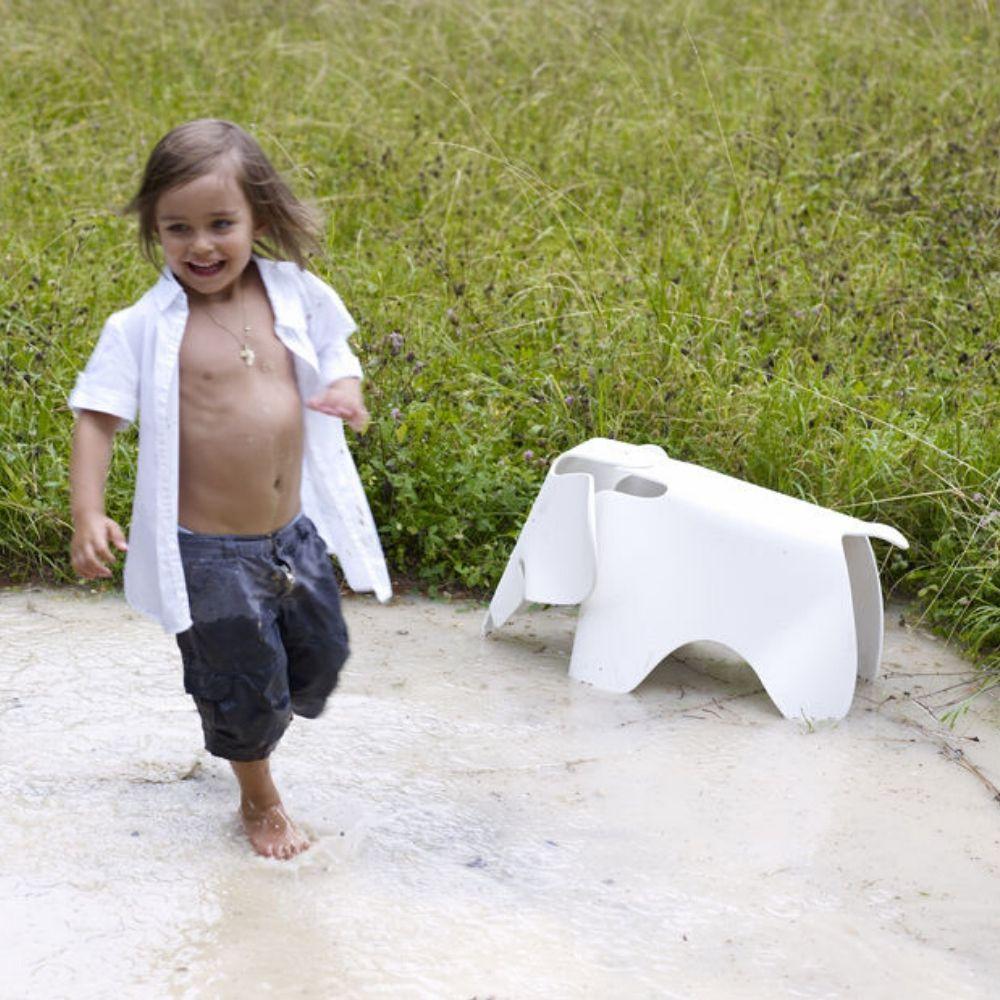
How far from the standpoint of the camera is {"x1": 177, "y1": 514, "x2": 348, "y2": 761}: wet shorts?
2.54 metres

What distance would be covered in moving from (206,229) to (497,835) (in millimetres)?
1142

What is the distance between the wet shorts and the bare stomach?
32mm

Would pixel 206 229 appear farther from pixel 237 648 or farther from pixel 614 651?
pixel 614 651

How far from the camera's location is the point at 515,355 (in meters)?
4.54

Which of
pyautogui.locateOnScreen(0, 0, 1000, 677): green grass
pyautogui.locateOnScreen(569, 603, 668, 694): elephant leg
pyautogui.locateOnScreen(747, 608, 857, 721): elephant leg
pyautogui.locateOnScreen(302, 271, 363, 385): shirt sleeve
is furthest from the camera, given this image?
pyautogui.locateOnScreen(0, 0, 1000, 677): green grass

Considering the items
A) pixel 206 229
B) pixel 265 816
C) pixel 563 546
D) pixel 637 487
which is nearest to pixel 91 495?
pixel 206 229

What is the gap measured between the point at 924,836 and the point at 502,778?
76 cm

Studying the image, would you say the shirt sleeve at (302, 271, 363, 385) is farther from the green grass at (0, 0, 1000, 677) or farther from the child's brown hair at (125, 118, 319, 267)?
the green grass at (0, 0, 1000, 677)

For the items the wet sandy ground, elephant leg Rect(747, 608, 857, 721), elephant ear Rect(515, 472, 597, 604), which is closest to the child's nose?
the wet sandy ground

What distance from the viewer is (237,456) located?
8.30 ft

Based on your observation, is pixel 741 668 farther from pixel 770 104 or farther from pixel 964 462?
pixel 770 104

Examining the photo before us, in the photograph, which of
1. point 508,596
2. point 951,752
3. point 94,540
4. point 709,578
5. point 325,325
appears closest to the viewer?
point 94,540

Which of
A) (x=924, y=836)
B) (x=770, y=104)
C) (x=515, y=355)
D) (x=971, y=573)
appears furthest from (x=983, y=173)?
(x=924, y=836)

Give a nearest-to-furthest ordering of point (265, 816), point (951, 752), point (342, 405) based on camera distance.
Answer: point (342, 405)
point (265, 816)
point (951, 752)
